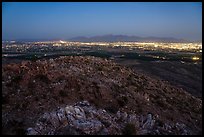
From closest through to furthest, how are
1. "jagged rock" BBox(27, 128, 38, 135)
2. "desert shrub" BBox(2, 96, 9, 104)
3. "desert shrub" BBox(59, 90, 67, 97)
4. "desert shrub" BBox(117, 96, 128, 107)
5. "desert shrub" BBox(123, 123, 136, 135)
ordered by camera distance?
"jagged rock" BBox(27, 128, 38, 135)
"desert shrub" BBox(123, 123, 136, 135)
"desert shrub" BBox(2, 96, 9, 104)
"desert shrub" BBox(59, 90, 67, 97)
"desert shrub" BBox(117, 96, 128, 107)

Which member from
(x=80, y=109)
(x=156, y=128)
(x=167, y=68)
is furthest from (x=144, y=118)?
(x=167, y=68)

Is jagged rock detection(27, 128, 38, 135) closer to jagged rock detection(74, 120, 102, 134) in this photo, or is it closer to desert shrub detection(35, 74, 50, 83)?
jagged rock detection(74, 120, 102, 134)

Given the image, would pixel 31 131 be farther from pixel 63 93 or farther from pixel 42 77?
pixel 42 77

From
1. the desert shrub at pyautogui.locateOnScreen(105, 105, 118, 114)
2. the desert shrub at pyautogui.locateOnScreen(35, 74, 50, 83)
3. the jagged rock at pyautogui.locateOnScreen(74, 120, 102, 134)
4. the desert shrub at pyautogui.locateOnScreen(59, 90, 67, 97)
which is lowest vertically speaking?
the jagged rock at pyautogui.locateOnScreen(74, 120, 102, 134)

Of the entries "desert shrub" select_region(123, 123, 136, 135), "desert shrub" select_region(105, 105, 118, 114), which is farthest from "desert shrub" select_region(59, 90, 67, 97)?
"desert shrub" select_region(123, 123, 136, 135)

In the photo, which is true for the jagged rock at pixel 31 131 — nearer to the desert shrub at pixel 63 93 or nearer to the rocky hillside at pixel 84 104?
the rocky hillside at pixel 84 104

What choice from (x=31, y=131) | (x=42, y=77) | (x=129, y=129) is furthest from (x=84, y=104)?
(x=31, y=131)

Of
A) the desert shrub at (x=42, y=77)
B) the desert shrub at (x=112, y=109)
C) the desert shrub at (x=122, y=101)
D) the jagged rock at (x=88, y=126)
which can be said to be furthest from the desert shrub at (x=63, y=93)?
the desert shrub at (x=122, y=101)

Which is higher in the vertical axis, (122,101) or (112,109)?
(122,101)

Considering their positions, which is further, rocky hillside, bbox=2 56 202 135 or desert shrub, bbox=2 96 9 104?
desert shrub, bbox=2 96 9 104
